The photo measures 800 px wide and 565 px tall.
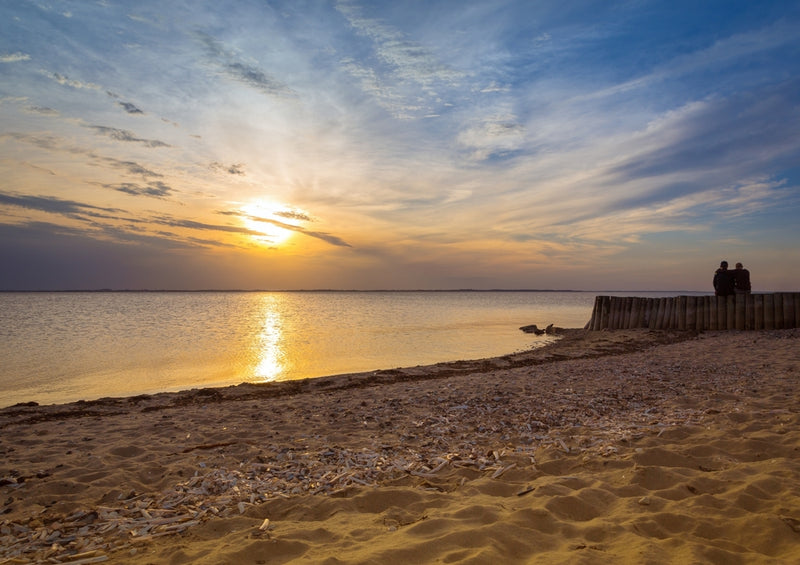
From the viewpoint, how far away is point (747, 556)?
297 centimetres

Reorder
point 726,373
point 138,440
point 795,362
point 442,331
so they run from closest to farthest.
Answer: point 138,440 < point 726,373 < point 795,362 < point 442,331

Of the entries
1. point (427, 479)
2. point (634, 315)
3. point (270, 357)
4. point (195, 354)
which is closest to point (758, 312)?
point (634, 315)

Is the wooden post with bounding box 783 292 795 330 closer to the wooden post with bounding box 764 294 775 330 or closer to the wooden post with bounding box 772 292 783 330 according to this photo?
the wooden post with bounding box 772 292 783 330

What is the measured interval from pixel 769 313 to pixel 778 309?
13.8 inches

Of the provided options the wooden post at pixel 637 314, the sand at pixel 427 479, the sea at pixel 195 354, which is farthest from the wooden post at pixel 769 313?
the sand at pixel 427 479

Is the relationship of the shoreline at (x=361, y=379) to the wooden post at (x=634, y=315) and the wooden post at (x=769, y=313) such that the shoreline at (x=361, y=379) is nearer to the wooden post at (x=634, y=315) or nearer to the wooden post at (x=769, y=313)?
the wooden post at (x=769, y=313)

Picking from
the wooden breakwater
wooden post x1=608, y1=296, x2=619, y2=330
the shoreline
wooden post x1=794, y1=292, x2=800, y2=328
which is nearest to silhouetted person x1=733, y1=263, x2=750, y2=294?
the wooden breakwater

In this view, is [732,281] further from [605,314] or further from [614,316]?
[605,314]

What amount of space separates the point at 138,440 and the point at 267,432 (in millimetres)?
1807

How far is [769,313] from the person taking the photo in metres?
19.2

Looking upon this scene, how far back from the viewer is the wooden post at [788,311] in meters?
18.8

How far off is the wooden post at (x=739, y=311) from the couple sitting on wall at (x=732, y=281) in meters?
0.57

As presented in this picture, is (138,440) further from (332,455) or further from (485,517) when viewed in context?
(485,517)

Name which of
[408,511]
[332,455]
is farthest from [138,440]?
[408,511]
